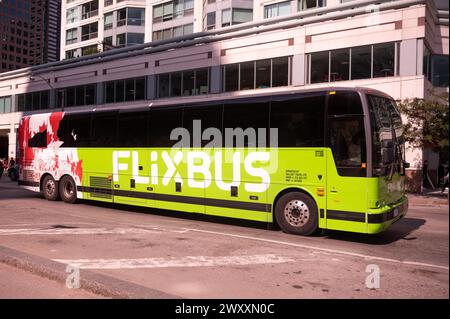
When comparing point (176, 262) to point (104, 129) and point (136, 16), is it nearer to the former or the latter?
point (104, 129)

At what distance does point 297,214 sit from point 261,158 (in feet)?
5.04

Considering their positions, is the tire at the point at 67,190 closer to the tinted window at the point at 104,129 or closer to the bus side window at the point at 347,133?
the tinted window at the point at 104,129

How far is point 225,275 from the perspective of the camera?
18.1ft

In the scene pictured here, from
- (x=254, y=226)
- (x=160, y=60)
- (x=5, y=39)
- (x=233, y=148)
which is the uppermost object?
(x=5, y=39)

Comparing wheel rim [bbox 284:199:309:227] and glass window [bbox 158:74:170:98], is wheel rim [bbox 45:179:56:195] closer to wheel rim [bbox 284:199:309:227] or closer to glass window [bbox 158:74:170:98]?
wheel rim [bbox 284:199:309:227]

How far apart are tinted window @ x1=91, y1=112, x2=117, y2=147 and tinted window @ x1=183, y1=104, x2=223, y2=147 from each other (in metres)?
2.94

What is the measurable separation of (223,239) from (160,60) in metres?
26.9

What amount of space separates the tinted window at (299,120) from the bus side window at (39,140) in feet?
31.3

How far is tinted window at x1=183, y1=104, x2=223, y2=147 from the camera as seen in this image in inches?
386

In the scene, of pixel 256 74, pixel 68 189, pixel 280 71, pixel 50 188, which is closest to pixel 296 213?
pixel 68 189

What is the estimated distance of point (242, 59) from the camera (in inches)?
1099
